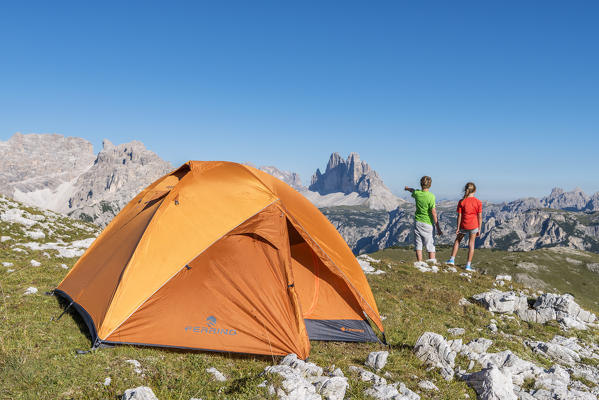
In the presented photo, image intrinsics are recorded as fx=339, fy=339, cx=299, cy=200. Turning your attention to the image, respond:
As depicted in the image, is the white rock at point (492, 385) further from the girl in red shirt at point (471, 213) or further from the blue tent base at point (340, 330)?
the girl in red shirt at point (471, 213)

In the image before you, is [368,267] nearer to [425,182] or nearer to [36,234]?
[425,182]

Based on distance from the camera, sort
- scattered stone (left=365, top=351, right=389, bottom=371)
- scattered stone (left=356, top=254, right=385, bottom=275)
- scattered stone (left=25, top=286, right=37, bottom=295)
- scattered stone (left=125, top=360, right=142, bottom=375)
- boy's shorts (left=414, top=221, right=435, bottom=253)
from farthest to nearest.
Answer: boy's shorts (left=414, top=221, right=435, bottom=253), scattered stone (left=356, top=254, right=385, bottom=275), scattered stone (left=25, top=286, right=37, bottom=295), scattered stone (left=365, top=351, right=389, bottom=371), scattered stone (left=125, top=360, right=142, bottom=375)

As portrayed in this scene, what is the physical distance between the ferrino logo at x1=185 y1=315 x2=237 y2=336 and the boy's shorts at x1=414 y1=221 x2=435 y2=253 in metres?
14.5

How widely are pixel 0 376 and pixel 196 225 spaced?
4667 mm

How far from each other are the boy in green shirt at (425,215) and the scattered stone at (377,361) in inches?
472

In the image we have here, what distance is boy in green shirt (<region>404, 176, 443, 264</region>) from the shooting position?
18.9 metres

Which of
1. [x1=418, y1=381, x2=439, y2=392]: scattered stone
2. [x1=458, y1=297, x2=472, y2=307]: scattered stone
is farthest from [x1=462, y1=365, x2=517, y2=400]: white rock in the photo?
[x1=458, y1=297, x2=472, y2=307]: scattered stone

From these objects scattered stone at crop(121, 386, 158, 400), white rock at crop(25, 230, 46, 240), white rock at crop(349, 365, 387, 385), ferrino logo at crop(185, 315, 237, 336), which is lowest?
white rock at crop(349, 365, 387, 385)

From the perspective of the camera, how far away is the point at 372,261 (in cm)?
2164

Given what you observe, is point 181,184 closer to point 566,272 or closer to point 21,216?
point 21,216

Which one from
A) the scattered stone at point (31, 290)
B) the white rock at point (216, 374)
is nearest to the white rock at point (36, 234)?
the scattered stone at point (31, 290)

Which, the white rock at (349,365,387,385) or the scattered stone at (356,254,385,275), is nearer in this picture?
the white rock at (349,365,387,385)

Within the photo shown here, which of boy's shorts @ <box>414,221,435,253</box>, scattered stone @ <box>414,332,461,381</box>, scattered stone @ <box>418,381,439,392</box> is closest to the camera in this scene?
scattered stone @ <box>418,381,439,392</box>

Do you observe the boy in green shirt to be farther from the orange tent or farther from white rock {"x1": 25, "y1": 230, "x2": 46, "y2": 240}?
white rock {"x1": 25, "y1": 230, "x2": 46, "y2": 240}
